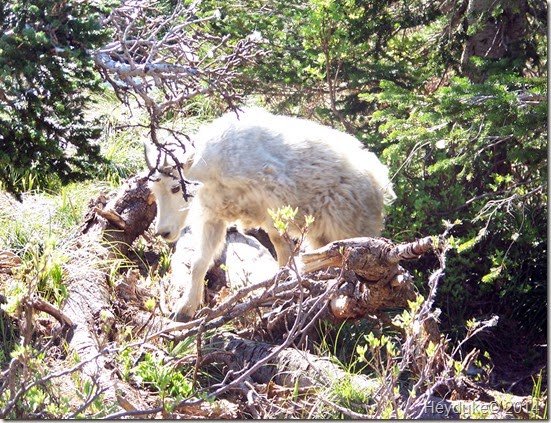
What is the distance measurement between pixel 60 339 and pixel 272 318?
1722mm

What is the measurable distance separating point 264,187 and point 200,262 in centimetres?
90

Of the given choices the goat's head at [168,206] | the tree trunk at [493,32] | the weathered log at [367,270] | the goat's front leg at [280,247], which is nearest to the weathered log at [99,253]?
the goat's head at [168,206]

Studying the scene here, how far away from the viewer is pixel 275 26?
9719mm

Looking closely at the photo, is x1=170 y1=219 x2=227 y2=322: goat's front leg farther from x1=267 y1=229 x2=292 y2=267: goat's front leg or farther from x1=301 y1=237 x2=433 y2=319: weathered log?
x1=301 y1=237 x2=433 y2=319: weathered log

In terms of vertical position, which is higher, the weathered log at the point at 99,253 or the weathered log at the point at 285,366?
the weathered log at the point at 99,253

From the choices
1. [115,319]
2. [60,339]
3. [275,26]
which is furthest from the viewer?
[275,26]

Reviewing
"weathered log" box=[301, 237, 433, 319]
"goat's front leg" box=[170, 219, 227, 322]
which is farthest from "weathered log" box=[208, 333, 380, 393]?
"goat's front leg" box=[170, 219, 227, 322]

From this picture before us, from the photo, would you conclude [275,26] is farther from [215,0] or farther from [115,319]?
[115,319]

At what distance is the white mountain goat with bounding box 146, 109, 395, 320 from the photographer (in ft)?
24.0

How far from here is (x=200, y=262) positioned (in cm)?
745

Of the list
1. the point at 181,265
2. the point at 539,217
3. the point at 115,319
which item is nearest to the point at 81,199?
the point at 181,265

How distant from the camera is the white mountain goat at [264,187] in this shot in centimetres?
733

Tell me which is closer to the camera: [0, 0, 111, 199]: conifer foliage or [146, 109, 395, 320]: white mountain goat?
[0, 0, 111, 199]: conifer foliage

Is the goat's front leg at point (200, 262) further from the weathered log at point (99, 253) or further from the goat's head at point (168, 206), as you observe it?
the weathered log at point (99, 253)
